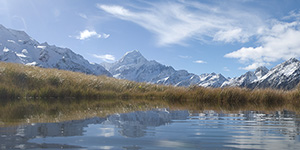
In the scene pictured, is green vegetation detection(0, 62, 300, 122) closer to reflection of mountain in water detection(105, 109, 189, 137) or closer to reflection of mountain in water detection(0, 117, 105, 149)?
reflection of mountain in water detection(105, 109, 189, 137)

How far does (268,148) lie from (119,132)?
2227 millimetres

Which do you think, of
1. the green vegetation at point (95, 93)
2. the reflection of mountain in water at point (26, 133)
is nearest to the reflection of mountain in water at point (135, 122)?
the reflection of mountain in water at point (26, 133)

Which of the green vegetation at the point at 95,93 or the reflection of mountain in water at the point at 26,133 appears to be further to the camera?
the green vegetation at the point at 95,93

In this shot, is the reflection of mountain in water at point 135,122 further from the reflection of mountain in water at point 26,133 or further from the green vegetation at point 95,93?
the green vegetation at point 95,93

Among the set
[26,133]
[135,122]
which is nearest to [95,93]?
[135,122]

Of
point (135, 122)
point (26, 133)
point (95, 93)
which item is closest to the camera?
point (26, 133)

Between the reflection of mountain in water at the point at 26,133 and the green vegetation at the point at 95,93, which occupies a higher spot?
the green vegetation at the point at 95,93

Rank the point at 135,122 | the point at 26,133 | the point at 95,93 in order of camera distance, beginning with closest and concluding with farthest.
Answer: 1. the point at 26,133
2. the point at 135,122
3. the point at 95,93

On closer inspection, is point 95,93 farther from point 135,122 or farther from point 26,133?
point 26,133

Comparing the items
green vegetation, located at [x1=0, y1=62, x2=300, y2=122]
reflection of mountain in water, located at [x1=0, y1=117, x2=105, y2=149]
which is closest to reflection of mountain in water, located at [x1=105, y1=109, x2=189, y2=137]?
reflection of mountain in water, located at [x1=0, y1=117, x2=105, y2=149]

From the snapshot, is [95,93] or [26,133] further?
[95,93]

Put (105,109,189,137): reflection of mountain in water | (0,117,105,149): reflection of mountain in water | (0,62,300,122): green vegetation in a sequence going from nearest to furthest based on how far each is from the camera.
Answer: (0,117,105,149): reflection of mountain in water, (105,109,189,137): reflection of mountain in water, (0,62,300,122): green vegetation

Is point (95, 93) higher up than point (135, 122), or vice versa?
point (95, 93)

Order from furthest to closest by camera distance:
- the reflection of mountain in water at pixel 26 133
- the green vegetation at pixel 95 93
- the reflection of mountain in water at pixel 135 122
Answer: the green vegetation at pixel 95 93
the reflection of mountain in water at pixel 135 122
the reflection of mountain in water at pixel 26 133
